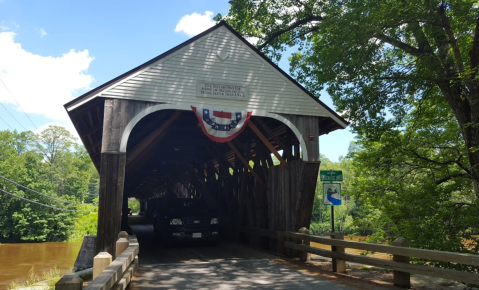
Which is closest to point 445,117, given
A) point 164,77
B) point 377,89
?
point 377,89

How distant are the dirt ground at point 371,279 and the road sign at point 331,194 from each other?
1.50 m

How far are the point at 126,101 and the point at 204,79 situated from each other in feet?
6.65

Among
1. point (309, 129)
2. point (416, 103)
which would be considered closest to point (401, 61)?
point (416, 103)

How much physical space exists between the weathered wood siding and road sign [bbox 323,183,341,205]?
7.55 feet

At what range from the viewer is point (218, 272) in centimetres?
780

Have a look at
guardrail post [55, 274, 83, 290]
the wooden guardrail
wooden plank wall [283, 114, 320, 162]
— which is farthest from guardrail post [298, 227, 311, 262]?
guardrail post [55, 274, 83, 290]

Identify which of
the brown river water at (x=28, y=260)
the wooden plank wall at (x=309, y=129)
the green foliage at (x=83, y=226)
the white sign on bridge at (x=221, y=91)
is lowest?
the brown river water at (x=28, y=260)

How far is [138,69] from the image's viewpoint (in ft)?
29.9

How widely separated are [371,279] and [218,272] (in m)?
2.97

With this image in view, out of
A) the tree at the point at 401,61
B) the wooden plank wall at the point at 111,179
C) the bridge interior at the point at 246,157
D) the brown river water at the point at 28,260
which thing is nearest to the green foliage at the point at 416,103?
the tree at the point at 401,61

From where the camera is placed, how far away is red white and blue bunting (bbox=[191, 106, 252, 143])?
9539 mm

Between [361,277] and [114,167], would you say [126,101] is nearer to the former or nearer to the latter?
[114,167]

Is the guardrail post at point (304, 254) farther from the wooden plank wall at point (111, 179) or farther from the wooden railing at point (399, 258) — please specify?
the wooden plank wall at point (111, 179)

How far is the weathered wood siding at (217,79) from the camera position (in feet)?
30.2
